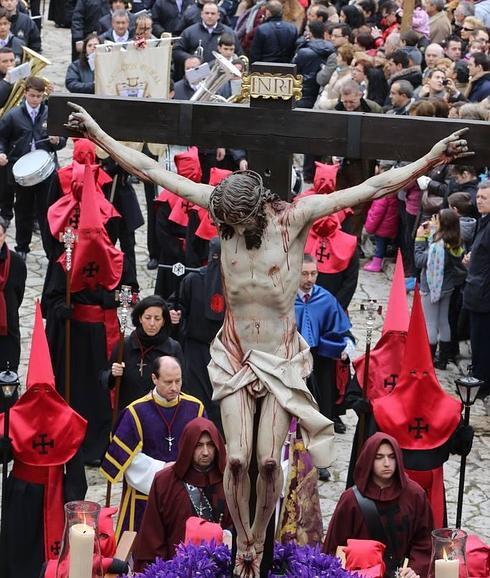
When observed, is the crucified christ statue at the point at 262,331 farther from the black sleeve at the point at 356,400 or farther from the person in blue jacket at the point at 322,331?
the person in blue jacket at the point at 322,331

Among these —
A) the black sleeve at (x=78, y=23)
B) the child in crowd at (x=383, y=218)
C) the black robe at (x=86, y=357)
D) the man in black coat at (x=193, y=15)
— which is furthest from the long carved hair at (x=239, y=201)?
the black sleeve at (x=78, y=23)

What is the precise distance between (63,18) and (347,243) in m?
15.0

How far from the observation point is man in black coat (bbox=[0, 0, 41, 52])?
72.5 feet

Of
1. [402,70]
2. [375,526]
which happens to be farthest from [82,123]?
[402,70]

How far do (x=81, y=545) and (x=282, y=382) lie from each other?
100cm

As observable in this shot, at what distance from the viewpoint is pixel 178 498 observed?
380 inches

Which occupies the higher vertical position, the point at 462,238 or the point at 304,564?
the point at 304,564

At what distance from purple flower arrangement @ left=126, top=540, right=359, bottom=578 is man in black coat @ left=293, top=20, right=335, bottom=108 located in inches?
530

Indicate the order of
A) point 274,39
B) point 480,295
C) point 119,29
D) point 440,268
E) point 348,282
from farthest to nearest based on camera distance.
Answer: point 274,39
point 119,29
point 440,268
point 480,295
point 348,282

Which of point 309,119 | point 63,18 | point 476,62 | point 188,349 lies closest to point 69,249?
point 188,349

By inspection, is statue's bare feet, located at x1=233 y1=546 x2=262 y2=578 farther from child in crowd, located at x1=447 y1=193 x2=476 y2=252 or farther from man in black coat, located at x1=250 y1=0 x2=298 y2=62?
man in black coat, located at x1=250 y1=0 x2=298 y2=62

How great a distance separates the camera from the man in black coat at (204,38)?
2088cm

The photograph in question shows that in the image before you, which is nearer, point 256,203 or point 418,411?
point 256,203

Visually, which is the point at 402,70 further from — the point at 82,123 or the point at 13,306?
the point at 82,123
